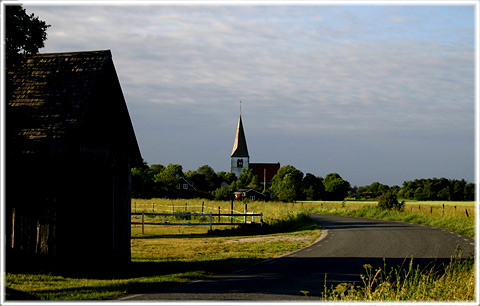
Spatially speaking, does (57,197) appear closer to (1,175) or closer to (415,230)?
(1,175)

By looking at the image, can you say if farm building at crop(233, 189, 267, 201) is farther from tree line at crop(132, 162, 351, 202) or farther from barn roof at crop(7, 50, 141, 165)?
barn roof at crop(7, 50, 141, 165)

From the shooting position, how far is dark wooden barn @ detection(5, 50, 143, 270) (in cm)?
1489

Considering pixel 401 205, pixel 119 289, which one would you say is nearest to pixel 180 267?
pixel 119 289

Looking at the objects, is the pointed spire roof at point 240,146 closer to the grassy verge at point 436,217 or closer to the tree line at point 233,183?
the tree line at point 233,183

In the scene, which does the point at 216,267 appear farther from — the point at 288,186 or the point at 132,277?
the point at 288,186

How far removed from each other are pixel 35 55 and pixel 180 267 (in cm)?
791

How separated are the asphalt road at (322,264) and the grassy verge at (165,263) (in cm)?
80

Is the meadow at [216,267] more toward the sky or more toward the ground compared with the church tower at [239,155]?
more toward the ground

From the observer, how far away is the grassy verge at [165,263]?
12.9 metres

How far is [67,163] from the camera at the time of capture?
15.1 metres

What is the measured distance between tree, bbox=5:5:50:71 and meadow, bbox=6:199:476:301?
6464mm

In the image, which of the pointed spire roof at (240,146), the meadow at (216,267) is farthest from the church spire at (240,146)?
the meadow at (216,267)

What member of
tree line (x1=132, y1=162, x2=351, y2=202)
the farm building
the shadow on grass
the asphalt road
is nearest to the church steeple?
tree line (x1=132, y1=162, x2=351, y2=202)

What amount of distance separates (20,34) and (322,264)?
11.7 meters
